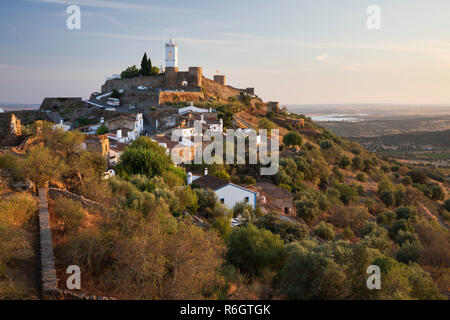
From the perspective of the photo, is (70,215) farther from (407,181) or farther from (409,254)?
(407,181)

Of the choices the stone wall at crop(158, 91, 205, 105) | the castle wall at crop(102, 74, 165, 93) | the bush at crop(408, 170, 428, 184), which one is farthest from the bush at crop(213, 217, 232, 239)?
the castle wall at crop(102, 74, 165, 93)

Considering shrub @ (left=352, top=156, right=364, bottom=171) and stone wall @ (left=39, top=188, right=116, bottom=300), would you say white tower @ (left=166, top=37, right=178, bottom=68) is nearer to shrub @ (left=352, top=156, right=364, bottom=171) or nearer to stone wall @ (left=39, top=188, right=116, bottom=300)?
shrub @ (left=352, top=156, right=364, bottom=171)

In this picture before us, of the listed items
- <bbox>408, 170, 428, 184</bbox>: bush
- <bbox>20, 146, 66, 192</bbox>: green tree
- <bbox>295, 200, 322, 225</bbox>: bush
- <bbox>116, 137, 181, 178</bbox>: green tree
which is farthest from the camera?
<bbox>408, 170, 428, 184</bbox>: bush

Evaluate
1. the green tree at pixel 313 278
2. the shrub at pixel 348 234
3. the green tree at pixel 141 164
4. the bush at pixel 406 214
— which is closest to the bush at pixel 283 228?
the green tree at pixel 313 278

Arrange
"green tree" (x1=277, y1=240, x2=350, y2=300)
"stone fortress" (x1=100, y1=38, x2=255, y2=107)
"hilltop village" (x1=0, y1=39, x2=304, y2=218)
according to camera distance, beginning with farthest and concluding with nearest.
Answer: "stone fortress" (x1=100, y1=38, x2=255, y2=107)
"hilltop village" (x1=0, y1=39, x2=304, y2=218)
"green tree" (x1=277, y1=240, x2=350, y2=300)

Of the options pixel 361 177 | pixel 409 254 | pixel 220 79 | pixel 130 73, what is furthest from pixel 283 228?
pixel 220 79
